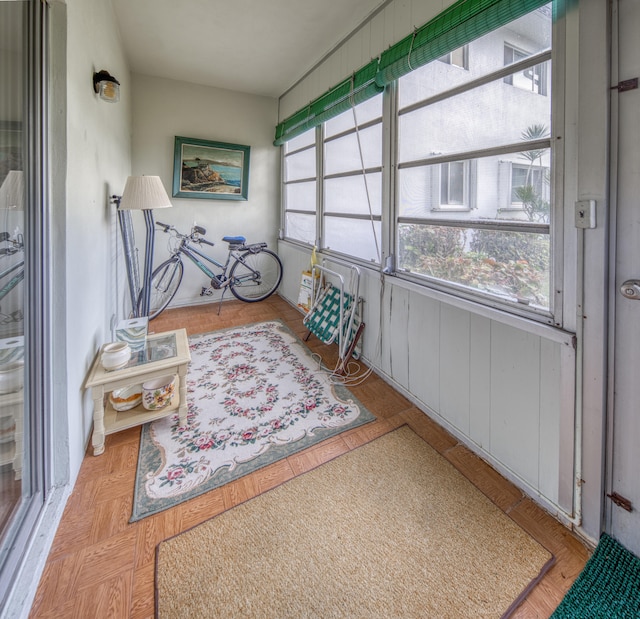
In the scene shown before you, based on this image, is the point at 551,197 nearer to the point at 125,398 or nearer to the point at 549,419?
the point at 549,419

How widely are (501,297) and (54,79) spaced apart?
2.08 m

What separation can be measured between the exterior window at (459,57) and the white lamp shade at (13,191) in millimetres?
1983

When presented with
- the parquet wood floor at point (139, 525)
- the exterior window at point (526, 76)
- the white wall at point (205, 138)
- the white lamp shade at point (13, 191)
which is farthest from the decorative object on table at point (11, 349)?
the white wall at point (205, 138)

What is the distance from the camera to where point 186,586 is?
43.6 inches

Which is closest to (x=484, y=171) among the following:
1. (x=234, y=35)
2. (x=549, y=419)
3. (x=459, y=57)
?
(x=459, y=57)

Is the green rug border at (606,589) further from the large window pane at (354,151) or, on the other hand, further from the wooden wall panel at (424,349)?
the large window pane at (354,151)

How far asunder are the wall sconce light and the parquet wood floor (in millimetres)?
1927

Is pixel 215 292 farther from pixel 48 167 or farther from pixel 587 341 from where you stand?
pixel 587 341

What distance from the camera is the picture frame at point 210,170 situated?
12.9 ft

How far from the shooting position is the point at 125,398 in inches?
73.6

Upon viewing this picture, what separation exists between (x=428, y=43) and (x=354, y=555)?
238 centimetres

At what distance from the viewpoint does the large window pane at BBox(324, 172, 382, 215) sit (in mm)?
2449

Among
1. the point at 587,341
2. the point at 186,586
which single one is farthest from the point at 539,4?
the point at 186,586

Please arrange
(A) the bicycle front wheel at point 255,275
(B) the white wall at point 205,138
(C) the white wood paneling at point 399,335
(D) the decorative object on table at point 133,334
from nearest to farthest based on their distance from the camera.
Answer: (D) the decorative object on table at point 133,334 < (C) the white wood paneling at point 399,335 < (B) the white wall at point 205,138 < (A) the bicycle front wheel at point 255,275
